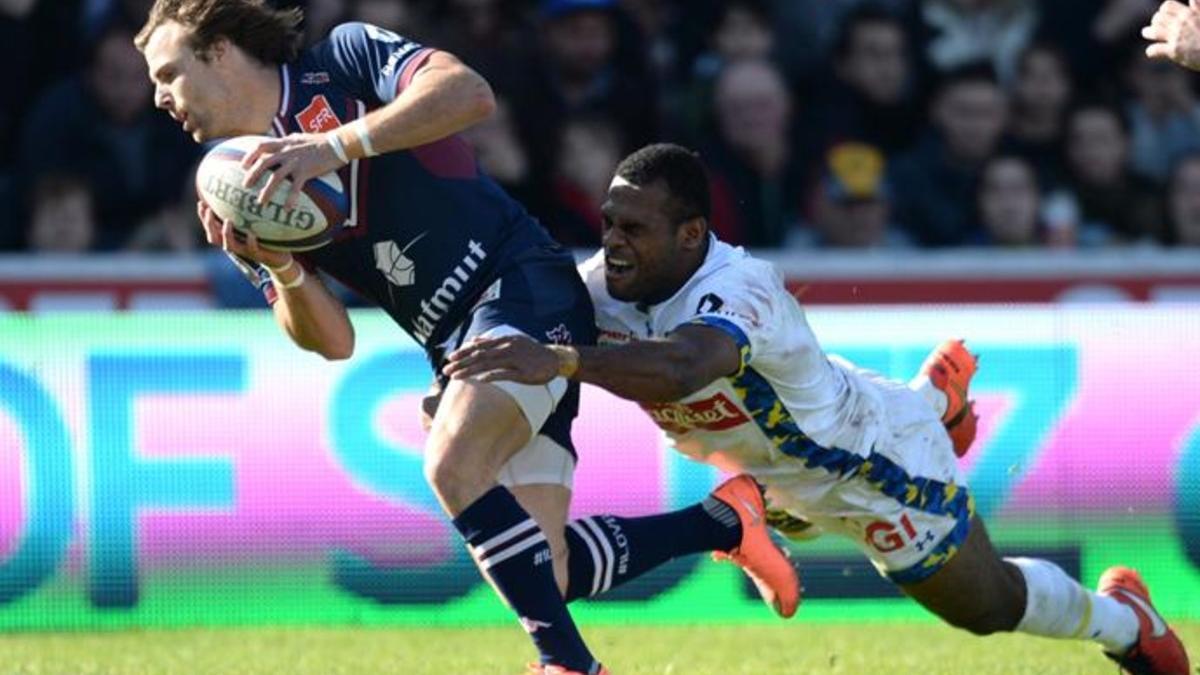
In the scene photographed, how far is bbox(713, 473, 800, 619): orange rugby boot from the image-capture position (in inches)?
291

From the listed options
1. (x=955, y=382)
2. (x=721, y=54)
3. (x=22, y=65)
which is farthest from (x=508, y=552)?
(x=22, y=65)

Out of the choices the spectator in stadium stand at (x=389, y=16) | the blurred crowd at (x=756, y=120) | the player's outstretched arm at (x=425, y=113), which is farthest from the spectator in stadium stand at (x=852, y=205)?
the player's outstretched arm at (x=425, y=113)

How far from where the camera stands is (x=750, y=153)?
39.7ft

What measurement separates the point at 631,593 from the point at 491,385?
3391mm

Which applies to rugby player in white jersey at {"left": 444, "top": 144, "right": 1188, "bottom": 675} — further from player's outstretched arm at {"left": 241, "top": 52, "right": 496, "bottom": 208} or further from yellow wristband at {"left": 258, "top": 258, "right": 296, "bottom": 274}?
yellow wristband at {"left": 258, "top": 258, "right": 296, "bottom": 274}

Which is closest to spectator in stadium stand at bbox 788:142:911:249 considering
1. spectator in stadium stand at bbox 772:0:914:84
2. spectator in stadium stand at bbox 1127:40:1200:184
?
spectator in stadium stand at bbox 772:0:914:84

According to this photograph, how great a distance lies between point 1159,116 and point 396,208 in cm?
746

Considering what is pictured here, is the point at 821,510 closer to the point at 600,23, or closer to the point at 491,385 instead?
the point at 491,385

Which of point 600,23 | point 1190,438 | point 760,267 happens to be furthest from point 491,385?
point 600,23

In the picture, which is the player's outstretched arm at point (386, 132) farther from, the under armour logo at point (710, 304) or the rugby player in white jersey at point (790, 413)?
the under armour logo at point (710, 304)

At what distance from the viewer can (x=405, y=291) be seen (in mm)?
6617

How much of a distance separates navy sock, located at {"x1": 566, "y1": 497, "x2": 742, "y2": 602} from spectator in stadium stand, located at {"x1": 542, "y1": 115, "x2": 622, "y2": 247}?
4.44m

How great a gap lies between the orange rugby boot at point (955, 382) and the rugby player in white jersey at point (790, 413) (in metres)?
0.07

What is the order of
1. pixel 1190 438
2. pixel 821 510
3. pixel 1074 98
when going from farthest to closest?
pixel 1074 98 < pixel 1190 438 < pixel 821 510
